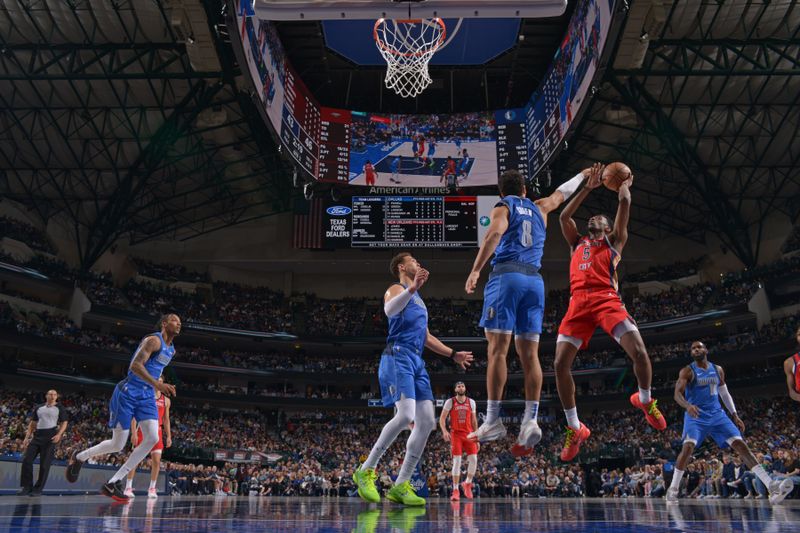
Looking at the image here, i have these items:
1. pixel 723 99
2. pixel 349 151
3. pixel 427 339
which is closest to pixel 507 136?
pixel 349 151

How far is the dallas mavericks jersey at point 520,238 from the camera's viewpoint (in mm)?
6035

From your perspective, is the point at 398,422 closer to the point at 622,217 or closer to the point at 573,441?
the point at 573,441

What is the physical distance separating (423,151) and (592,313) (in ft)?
69.0

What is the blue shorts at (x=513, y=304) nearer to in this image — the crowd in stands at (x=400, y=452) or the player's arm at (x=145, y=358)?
the player's arm at (x=145, y=358)

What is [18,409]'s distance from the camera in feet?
92.8

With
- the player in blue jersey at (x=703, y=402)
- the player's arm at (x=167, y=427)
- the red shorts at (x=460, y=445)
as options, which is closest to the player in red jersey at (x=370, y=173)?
the red shorts at (x=460, y=445)

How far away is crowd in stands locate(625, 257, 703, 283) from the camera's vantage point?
39.3 metres

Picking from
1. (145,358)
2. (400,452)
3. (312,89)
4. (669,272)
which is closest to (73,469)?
(145,358)

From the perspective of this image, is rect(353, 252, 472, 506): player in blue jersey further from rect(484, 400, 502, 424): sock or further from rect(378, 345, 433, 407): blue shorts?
rect(484, 400, 502, 424): sock

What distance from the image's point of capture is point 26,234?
112ft

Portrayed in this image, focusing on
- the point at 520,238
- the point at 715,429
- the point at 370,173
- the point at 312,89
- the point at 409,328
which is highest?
the point at 312,89

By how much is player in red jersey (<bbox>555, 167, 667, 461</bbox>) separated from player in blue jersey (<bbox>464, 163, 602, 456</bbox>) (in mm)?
523

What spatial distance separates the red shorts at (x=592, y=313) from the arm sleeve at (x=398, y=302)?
4.86 feet

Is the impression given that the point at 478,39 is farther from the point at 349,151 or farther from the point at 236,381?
the point at 236,381
